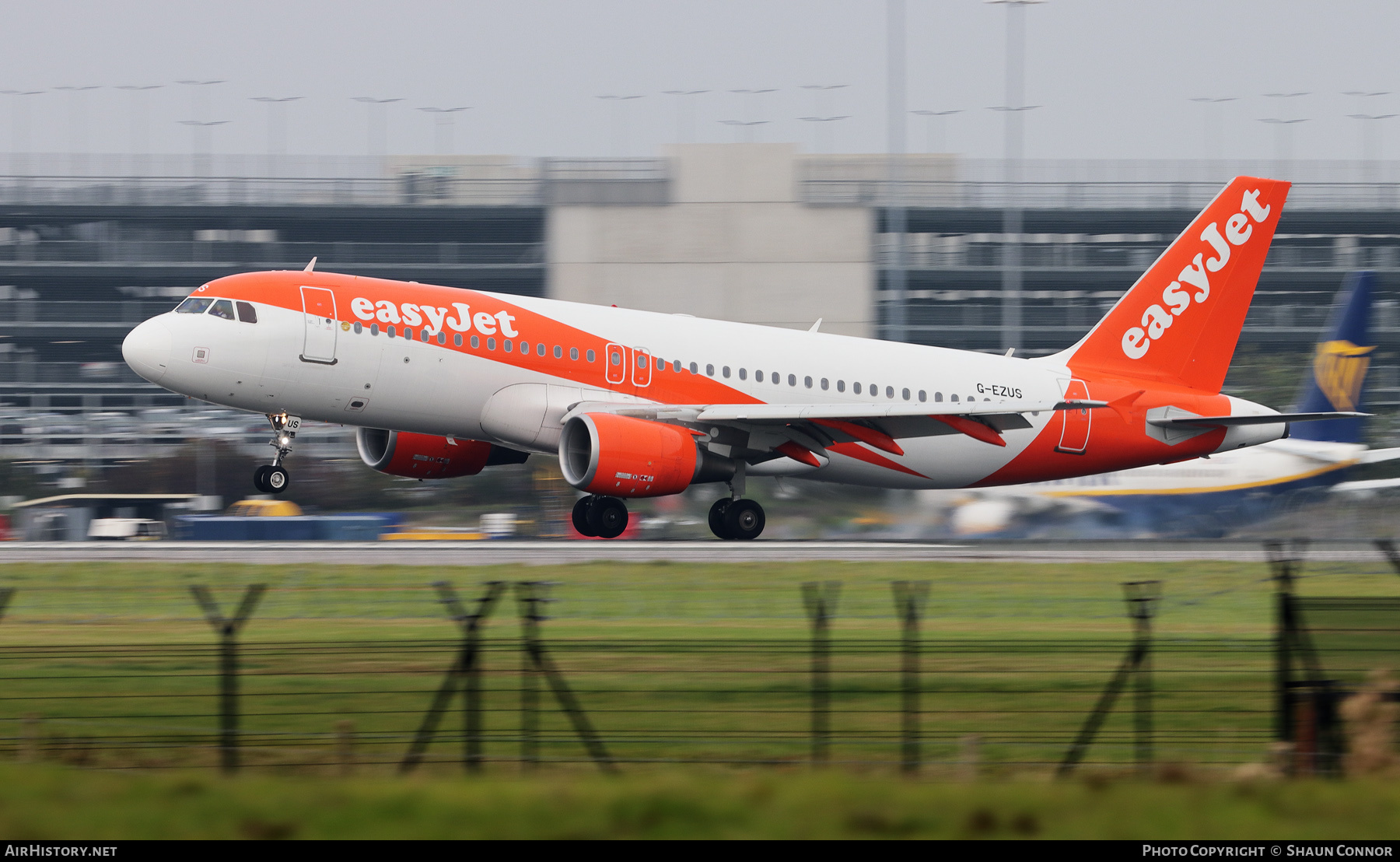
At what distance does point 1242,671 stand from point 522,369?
15.5 metres

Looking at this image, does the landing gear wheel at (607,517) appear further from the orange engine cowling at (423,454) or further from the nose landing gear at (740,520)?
the orange engine cowling at (423,454)

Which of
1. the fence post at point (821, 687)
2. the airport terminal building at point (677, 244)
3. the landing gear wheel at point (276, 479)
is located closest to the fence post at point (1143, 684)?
the fence post at point (821, 687)

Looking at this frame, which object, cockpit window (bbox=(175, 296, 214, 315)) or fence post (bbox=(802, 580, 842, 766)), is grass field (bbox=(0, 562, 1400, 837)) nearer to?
fence post (bbox=(802, 580, 842, 766))

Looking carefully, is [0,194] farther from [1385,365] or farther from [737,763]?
[737,763]

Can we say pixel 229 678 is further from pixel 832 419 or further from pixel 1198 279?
pixel 1198 279

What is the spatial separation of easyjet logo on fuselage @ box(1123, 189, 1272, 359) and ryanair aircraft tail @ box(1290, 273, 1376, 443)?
3629mm

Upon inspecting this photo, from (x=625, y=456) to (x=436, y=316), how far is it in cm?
423

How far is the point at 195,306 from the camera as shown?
24812 millimetres

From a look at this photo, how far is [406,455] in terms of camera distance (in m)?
28.5

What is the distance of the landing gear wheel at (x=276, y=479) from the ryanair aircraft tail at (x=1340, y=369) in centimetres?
2193

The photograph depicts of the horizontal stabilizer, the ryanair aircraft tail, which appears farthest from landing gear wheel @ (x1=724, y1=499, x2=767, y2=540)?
the ryanair aircraft tail

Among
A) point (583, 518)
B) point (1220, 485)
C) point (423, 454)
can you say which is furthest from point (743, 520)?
point (1220, 485)

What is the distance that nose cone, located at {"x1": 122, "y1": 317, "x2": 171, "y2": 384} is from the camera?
79.6 ft

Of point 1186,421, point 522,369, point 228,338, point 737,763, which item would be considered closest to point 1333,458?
point 1186,421
